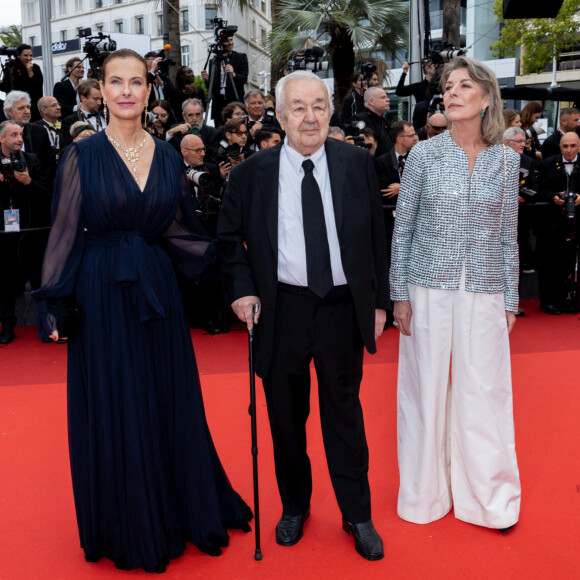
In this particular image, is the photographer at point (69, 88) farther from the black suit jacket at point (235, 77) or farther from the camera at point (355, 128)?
the camera at point (355, 128)

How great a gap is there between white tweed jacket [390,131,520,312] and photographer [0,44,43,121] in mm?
7507

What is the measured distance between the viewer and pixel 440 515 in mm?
3215

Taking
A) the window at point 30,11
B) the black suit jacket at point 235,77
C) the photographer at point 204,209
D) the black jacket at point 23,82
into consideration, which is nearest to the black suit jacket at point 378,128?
the photographer at point 204,209

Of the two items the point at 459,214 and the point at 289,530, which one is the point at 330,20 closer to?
the point at 459,214

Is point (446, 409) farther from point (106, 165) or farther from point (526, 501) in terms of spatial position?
point (106, 165)

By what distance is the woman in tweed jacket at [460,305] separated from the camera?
119 inches

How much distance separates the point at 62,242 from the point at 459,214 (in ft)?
5.30

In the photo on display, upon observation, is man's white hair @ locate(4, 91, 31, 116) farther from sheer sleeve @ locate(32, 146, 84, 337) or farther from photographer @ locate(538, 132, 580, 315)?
photographer @ locate(538, 132, 580, 315)

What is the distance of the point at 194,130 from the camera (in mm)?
7422

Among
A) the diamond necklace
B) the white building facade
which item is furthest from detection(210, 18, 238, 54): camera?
the white building facade

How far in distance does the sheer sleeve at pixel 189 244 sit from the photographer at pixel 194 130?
4018 mm

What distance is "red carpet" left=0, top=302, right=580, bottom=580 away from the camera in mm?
2828

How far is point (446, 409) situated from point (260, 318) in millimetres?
1030

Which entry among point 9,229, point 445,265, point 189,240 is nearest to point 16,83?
point 9,229
